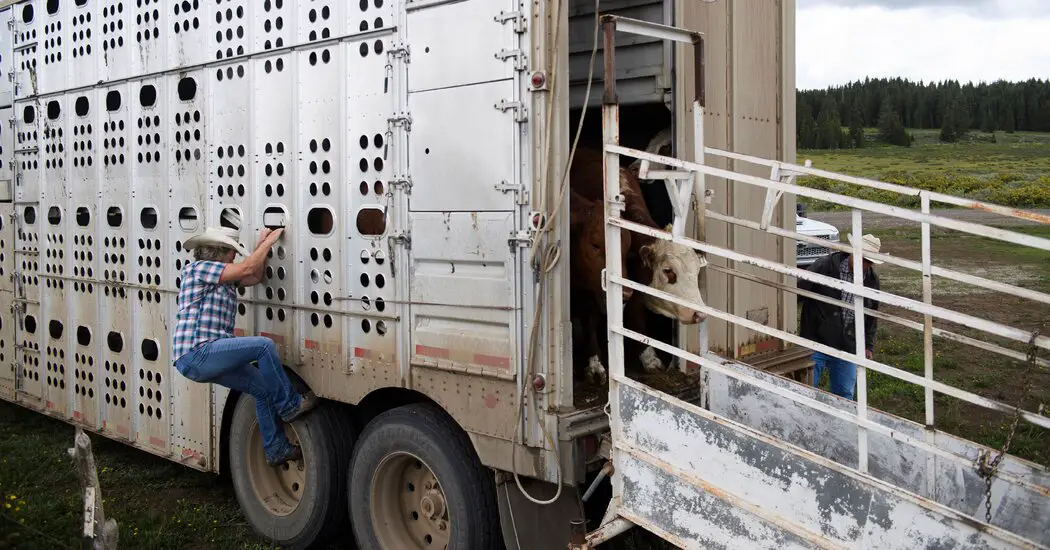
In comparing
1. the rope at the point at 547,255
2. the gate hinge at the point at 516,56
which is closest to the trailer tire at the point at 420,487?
the rope at the point at 547,255

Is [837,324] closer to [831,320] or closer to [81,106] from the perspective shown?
[831,320]

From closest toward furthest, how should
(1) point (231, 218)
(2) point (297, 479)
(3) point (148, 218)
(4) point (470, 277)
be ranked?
(4) point (470, 277) → (1) point (231, 218) → (2) point (297, 479) → (3) point (148, 218)

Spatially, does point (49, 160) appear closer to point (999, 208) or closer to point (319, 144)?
point (319, 144)

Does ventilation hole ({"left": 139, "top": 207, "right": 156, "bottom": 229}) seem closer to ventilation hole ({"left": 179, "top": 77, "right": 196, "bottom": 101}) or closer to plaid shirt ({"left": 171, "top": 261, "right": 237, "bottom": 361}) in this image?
ventilation hole ({"left": 179, "top": 77, "right": 196, "bottom": 101})

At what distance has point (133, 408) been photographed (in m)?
7.23

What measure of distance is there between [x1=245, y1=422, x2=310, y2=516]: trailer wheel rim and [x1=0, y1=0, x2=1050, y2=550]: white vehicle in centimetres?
2

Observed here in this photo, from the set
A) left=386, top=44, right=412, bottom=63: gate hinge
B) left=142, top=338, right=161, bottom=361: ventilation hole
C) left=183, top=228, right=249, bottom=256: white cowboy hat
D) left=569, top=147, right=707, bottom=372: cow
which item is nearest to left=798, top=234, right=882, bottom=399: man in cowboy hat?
left=569, top=147, right=707, bottom=372: cow

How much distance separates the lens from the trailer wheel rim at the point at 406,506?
5.20 m

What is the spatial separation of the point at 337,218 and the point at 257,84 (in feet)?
4.08

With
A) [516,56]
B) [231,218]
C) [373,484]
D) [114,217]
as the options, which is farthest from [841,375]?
[114,217]

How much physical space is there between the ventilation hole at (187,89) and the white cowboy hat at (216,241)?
1.19 m

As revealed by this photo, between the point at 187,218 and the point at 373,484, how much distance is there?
8.81 ft

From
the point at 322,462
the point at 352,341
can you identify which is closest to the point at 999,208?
the point at 352,341

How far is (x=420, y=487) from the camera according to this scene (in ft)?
17.4
